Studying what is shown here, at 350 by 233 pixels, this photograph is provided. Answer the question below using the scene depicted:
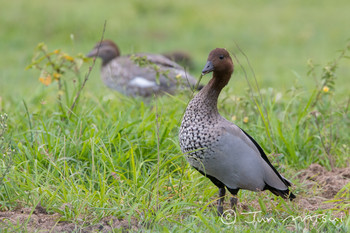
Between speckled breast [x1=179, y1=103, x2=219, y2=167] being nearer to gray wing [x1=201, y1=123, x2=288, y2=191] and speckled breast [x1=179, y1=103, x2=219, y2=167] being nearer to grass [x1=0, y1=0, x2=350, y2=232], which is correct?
gray wing [x1=201, y1=123, x2=288, y2=191]

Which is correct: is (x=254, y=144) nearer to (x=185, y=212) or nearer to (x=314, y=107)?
(x=185, y=212)

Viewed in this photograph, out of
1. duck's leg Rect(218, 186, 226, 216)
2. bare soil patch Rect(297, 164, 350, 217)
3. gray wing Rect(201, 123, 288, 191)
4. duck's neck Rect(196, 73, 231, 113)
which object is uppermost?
duck's neck Rect(196, 73, 231, 113)

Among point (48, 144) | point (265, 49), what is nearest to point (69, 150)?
point (48, 144)

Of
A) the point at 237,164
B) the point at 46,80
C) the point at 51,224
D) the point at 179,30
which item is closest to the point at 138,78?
the point at 46,80

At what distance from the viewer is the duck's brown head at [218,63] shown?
335cm

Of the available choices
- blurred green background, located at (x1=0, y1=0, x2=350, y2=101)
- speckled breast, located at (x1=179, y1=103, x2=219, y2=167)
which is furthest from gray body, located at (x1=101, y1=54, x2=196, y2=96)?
blurred green background, located at (x1=0, y1=0, x2=350, y2=101)

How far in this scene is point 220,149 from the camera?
320cm

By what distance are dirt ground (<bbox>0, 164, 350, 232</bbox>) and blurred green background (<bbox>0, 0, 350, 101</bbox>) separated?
589 centimetres

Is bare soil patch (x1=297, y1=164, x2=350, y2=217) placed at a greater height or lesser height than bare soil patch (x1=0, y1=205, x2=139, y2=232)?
lesser

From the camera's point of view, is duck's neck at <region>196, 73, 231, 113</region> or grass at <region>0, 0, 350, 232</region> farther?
duck's neck at <region>196, 73, 231, 113</region>

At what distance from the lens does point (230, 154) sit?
3.22m

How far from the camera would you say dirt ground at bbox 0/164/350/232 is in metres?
2.95

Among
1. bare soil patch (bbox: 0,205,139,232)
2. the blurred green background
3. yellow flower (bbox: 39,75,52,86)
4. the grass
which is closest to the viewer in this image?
bare soil patch (bbox: 0,205,139,232)

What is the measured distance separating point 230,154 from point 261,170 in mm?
255
